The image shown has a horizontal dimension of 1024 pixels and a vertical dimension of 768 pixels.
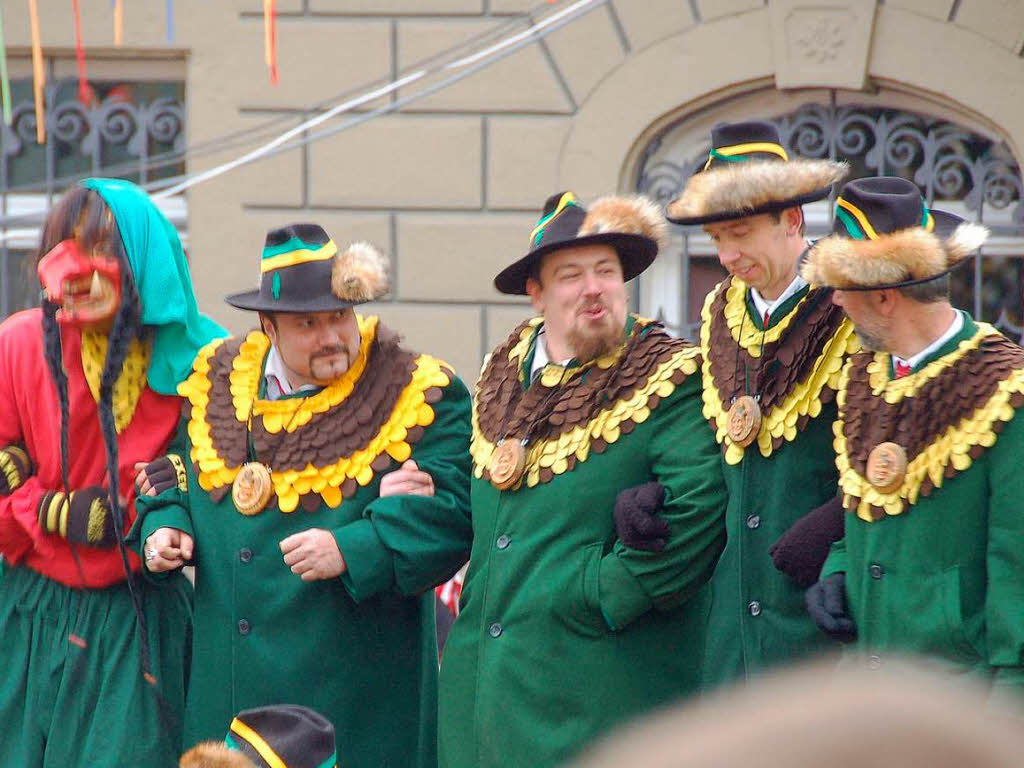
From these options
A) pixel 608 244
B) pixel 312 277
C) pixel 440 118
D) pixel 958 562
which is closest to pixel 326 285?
pixel 312 277

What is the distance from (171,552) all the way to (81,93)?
421cm

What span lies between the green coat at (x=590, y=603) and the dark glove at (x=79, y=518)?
1011 millimetres

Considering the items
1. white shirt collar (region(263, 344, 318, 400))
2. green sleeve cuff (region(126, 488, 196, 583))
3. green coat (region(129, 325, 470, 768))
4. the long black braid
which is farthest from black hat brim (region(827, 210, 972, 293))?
the long black braid

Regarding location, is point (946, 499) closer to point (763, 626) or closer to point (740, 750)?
point (763, 626)

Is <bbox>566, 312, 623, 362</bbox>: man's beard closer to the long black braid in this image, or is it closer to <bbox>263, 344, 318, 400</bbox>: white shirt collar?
<bbox>263, 344, 318, 400</bbox>: white shirt collar

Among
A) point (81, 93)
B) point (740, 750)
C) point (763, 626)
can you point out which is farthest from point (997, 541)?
point (81, 93)

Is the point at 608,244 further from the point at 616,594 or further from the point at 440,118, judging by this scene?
the point at 440,118

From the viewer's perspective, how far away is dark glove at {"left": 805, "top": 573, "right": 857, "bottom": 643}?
10.5 ft

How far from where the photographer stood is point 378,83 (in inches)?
286

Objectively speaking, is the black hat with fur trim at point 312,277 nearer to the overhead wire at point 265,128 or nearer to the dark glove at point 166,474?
the dark glove at point 166,474

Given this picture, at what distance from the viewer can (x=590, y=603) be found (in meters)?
3.53

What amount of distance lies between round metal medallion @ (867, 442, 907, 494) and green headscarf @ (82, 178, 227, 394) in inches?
70.5

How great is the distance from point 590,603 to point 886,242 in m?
0.96

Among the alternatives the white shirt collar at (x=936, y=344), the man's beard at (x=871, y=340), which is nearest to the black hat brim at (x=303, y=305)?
the man's beard at (x=871, y=340)
